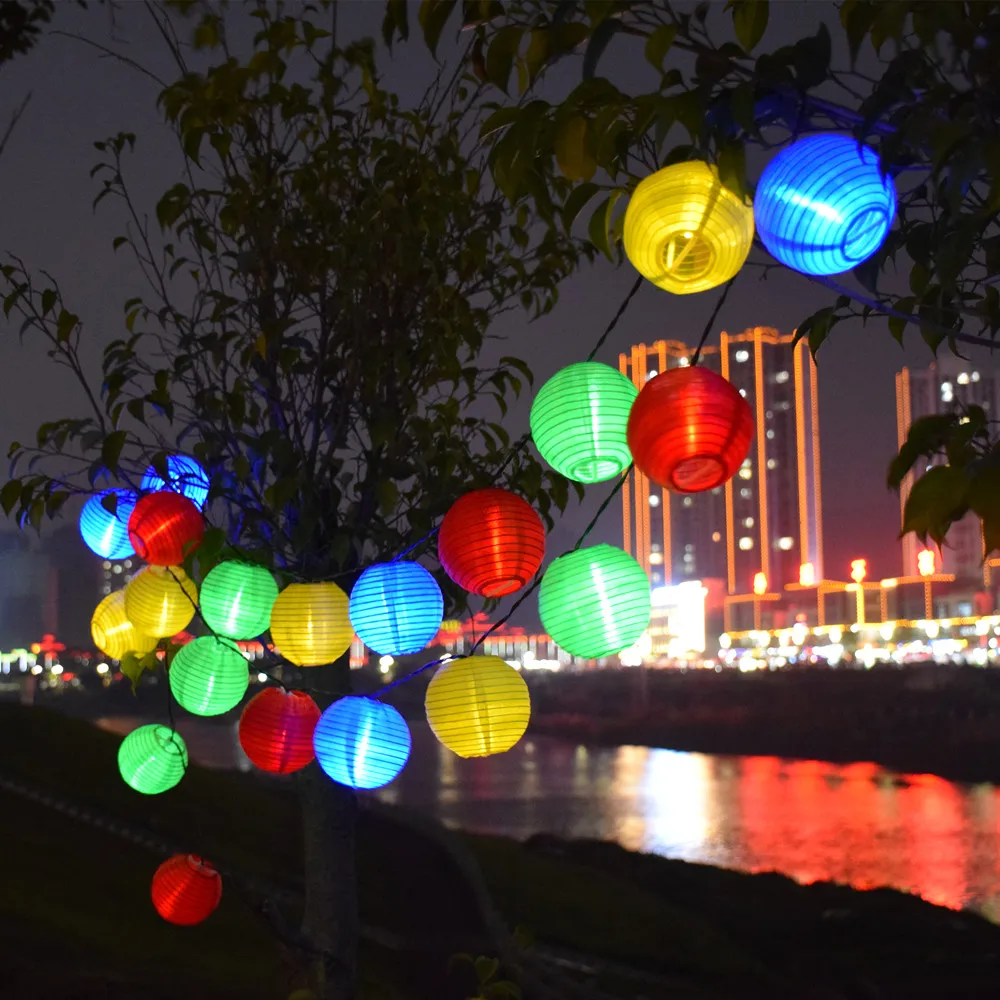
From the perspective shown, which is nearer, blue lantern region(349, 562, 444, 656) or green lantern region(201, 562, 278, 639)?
blue lantern region(349, 562, 444, 656)

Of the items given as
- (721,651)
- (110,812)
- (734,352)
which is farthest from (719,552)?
(110,812)

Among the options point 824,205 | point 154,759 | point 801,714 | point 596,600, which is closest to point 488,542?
point 596,600

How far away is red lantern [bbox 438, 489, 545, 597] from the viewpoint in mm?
2422

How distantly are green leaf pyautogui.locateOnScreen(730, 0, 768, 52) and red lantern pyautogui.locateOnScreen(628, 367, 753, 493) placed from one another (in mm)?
564

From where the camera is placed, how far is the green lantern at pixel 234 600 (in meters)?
2.98

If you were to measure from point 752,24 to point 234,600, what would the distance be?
6.70ft

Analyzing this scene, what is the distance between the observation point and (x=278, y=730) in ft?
9.73

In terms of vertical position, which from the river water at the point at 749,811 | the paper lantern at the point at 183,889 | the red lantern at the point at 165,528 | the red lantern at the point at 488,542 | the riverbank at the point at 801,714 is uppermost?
the riverbank at the point at 801,714

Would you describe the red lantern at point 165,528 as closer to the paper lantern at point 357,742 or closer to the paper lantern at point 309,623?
the paper lantern at point 309,623

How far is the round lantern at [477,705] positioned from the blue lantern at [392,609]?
122 millimetres

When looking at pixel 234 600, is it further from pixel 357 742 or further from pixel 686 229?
pixel 686 229

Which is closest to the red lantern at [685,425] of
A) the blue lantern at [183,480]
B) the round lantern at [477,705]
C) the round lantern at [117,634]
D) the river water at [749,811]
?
the round lantern at [477,705]

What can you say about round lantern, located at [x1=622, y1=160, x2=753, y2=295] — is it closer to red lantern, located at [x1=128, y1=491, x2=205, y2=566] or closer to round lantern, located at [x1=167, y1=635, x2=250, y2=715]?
red lantern, located at [x1=128, y1=491, x2=205, y2=566]

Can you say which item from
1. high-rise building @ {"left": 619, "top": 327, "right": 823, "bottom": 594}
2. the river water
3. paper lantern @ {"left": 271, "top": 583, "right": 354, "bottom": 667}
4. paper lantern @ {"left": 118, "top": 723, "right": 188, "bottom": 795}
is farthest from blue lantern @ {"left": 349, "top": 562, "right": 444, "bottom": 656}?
high-rise building @ {"left": 619, "top": 327, "right": 823, "bottom": 594}
